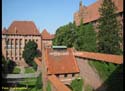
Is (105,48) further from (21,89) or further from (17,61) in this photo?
(17,61)

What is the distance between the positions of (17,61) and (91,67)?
1301 inches

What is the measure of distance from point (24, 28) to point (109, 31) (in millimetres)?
27278

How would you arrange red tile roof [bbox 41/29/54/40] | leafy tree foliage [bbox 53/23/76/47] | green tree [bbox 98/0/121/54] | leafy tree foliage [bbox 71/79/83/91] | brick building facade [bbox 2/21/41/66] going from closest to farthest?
1. leafy tree foliage [bbox 71/79/83/91]
2. green tree [bbox 98/0/121/54]
3. leafy tree foliage [bbox 53/23/76/47]
4. brick building facade [bbox 2/21/41/66]
5. red tile roof [bbox 41/29/54/40]

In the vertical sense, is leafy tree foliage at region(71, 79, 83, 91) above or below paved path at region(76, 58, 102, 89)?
below

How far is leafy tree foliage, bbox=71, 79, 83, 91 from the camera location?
21.3 m

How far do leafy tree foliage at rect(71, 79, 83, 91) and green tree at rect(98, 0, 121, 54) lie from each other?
6691 millimetres

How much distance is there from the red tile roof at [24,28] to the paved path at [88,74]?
3016 cm

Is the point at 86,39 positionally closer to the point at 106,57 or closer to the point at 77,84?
the point at 77,84

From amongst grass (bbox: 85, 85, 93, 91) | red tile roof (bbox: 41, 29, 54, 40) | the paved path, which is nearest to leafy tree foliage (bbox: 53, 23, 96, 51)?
the paved path

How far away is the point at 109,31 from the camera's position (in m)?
28.3

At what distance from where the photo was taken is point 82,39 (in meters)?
34.8

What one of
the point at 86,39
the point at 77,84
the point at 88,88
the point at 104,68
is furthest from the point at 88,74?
the point at 86,39

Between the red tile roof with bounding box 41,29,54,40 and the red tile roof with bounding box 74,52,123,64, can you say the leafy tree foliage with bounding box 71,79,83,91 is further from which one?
the red tile roof with bounding box 41,29,54,40

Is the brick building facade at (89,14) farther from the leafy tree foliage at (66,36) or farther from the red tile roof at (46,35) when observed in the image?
the red tile roof at (46,35)
